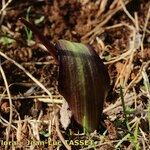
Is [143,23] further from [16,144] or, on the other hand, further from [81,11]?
[16,144]

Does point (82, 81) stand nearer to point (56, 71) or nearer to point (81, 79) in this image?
point (81, 79)

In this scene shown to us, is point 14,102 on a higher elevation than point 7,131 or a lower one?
higher

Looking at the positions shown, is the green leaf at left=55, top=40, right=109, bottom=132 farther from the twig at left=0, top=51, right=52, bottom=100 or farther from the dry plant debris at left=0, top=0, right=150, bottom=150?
the twig at left=0, top=51, right=52, bottom=100

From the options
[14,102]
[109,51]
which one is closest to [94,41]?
[109,51]

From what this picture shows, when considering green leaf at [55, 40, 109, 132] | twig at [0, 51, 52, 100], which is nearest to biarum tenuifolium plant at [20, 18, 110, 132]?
green leaf at [55, 40, 109, 132]

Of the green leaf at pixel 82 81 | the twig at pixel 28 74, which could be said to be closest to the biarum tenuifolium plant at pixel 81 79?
the green leaf at pixel 82 81

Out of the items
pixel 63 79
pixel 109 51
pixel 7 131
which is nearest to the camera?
pixel 63 79

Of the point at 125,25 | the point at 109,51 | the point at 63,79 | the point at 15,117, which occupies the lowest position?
the point at 15,117

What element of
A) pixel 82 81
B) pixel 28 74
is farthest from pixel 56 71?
pixel 82 81
